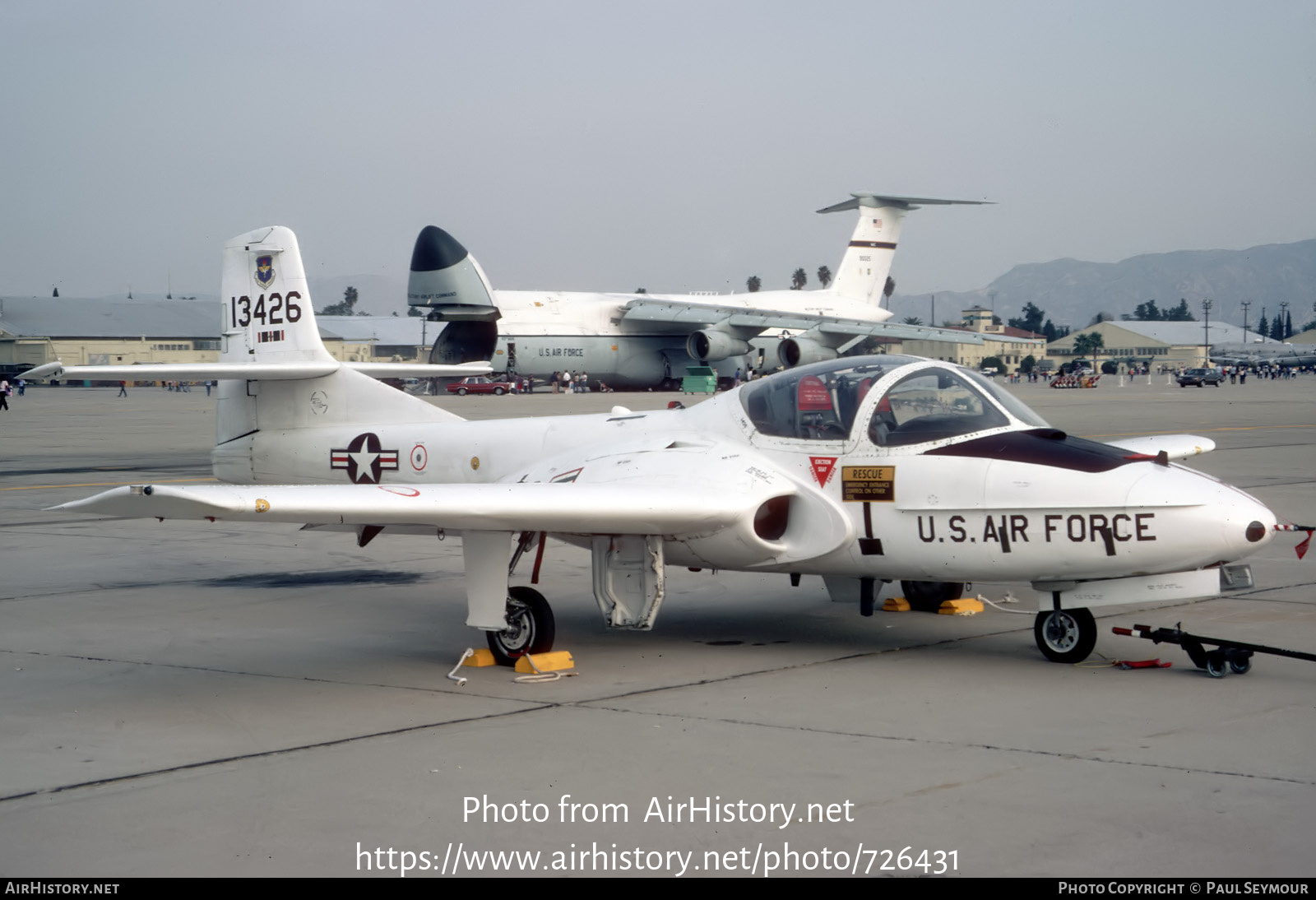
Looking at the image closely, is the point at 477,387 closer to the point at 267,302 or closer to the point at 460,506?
the point at 267,302

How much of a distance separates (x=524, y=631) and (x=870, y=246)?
171 ft

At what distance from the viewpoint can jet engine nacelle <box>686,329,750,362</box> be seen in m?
53.4

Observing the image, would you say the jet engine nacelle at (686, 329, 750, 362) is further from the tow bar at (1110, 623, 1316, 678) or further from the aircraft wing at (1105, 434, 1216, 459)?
the tow bar at (1110, 623, 1316, 678)

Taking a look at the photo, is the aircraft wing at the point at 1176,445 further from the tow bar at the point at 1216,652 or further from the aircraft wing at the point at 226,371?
the aircraft wing at the point at 226,371

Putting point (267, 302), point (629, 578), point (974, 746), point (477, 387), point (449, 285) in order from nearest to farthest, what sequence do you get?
point (974, 746), point (629, 578), point (267, 302), point (449, 285), point (477, 387)

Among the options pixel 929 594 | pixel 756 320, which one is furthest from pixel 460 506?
pixel 756 320

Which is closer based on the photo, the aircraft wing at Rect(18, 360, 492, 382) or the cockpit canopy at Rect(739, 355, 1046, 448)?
the cockpit canopy at Rect(739, 355, 1046, 448)

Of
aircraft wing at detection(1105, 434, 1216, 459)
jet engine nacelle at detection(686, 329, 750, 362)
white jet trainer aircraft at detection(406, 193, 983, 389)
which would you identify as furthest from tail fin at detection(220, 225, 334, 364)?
jet engine nacelle at detection(686, 329, 750, 362)

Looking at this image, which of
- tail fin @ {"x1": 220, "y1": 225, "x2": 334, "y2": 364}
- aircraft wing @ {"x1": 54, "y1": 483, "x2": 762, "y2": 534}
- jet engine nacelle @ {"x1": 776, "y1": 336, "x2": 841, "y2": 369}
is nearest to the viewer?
aircraft wing @ {"x1": 54, "y1": 483, "x2": 762, "y2": 534}

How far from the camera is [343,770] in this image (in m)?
6.15

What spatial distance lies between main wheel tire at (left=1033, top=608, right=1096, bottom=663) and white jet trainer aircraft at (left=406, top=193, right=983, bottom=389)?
39.9m

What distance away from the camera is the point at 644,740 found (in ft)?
21.7

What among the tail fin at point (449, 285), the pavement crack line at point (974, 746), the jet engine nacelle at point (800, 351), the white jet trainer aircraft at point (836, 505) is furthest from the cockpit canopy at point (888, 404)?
the tail fin at point (449, 285)

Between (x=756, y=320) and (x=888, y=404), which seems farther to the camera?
(x=756, y=320)
